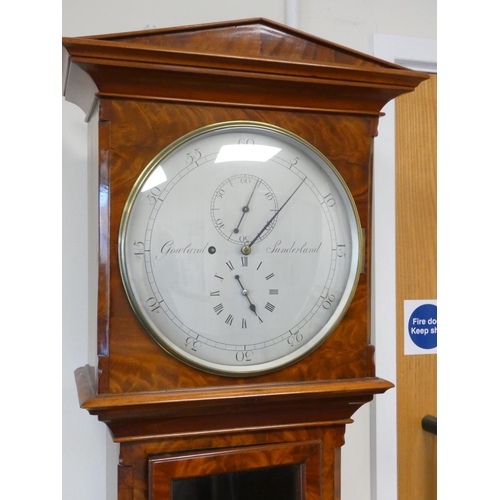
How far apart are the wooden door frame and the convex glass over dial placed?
1.38ft

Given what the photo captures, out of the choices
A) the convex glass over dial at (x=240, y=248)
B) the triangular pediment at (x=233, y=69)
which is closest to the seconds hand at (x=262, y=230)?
the convex glass over dial at (x=240, y=248)

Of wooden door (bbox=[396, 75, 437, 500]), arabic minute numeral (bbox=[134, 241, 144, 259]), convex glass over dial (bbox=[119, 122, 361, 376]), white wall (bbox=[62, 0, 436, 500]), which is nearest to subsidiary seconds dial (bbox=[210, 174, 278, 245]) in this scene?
convex glass over dial (bbox=[119, 122, 361, 376])

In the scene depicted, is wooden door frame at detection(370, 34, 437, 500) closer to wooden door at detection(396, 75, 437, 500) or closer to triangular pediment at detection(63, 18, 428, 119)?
wooden door at detection(396, 75, 437, 500)

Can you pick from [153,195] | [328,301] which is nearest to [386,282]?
[328,301]

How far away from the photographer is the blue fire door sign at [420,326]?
53.0 inches

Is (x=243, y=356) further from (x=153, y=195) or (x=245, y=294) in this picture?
(x=153, y=195)

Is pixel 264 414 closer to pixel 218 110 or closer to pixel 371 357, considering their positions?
pixel 371 357

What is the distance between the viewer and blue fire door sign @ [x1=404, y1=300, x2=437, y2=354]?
4.42ft

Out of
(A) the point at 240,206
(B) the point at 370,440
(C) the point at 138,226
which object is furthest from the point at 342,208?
(B) the point at 370,440

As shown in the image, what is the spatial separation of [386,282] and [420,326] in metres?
0.13

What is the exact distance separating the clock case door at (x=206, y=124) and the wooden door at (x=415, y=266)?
44 centimetres

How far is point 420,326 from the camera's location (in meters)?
1.35

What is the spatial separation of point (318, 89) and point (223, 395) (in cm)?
44

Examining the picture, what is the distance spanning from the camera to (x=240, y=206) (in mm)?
866
